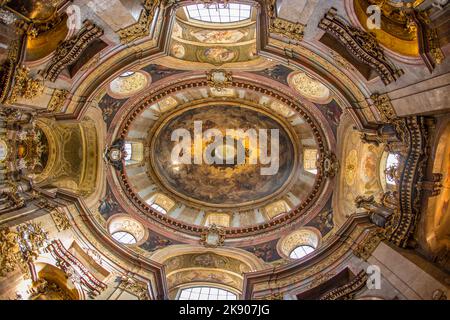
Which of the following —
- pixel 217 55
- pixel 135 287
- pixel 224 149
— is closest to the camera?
pixel 135 287

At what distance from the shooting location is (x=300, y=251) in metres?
19.4

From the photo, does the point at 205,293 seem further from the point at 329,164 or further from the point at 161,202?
the point at 329,164

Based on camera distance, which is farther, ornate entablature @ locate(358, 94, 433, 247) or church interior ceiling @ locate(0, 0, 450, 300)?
ornate entablature @ locate(358, 94, 433, 247)

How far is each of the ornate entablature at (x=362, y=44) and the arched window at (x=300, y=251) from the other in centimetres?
1025

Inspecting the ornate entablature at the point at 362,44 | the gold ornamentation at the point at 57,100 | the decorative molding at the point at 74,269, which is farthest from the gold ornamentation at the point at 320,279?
the gold ornamentation at the point at 57,100

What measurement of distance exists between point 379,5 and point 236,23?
7.51 metres

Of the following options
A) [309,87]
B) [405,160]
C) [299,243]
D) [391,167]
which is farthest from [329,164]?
[405,160]

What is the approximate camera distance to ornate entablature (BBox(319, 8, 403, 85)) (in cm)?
1148

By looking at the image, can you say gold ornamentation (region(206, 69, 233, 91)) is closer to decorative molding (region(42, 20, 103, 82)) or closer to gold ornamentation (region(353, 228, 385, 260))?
decorative molding (region(42, 20, 103, 82))

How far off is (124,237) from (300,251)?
9364mm

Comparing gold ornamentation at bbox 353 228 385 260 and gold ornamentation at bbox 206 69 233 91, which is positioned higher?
gold ornamentation at bbox 206 69 233 91

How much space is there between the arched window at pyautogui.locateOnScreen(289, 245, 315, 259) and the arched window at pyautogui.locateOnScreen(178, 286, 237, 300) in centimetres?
391

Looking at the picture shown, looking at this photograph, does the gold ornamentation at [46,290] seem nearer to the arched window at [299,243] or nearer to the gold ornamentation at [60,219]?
the gold ornamentation at [60,219]

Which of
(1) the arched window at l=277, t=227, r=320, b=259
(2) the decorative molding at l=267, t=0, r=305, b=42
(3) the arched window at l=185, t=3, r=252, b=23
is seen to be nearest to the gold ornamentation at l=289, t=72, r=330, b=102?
(3) the arched window at l=185, t=3, r=252, b=23
